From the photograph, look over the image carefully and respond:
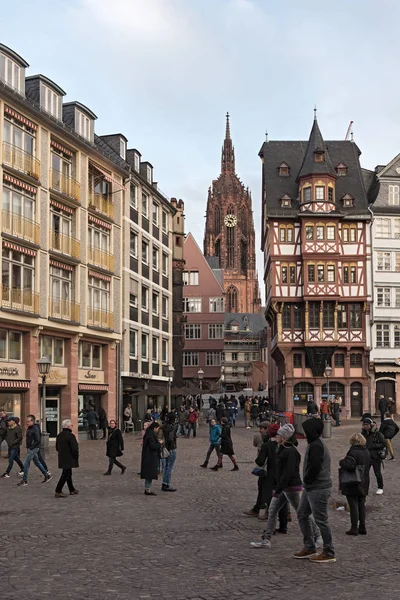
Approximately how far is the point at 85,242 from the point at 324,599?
32421 millimetres

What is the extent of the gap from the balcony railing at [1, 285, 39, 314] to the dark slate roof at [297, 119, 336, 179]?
30251 mm

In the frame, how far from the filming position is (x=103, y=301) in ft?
137

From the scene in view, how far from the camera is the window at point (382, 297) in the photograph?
59.7 m

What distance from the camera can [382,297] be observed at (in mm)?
59812

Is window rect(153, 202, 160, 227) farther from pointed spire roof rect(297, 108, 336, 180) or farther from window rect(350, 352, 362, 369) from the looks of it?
window rect(350, 352, 362, 369)

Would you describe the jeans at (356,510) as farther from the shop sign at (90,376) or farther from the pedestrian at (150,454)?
the shop sign at (90,376)

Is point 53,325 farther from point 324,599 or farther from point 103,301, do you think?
point 324,599

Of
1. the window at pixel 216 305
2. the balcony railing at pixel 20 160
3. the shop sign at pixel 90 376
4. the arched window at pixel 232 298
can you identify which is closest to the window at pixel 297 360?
the shop sign at pixel 90 376

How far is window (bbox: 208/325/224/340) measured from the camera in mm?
86375

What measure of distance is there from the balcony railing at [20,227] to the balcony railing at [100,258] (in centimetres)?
567

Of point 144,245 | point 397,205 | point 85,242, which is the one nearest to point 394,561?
point 85,242

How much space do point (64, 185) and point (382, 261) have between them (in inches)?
1165

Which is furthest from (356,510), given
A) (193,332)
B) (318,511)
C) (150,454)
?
(193,332)

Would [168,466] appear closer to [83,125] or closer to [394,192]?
[83,125]
